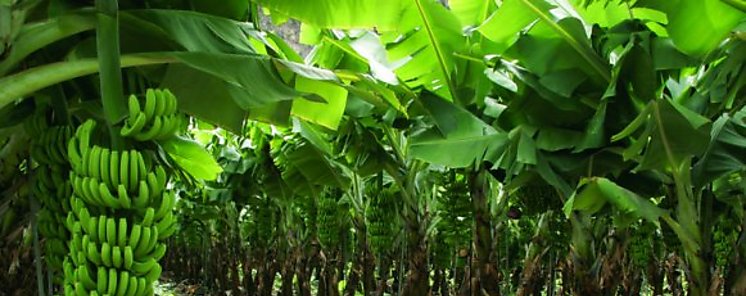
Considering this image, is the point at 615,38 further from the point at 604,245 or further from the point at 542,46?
the point at 604,245

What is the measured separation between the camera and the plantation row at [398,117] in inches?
56.3

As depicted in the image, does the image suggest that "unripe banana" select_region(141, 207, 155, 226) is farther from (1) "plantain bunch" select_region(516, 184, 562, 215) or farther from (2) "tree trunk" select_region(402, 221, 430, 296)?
(2) "tree trunk" select_region(402, 221, 430, 296)

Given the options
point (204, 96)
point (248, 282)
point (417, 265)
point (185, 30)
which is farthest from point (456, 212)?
point (185, 30)

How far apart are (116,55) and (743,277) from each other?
2.12 meters

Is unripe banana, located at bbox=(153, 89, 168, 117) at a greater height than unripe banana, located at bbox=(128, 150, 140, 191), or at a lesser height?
greater

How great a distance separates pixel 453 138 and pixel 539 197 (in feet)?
3.30

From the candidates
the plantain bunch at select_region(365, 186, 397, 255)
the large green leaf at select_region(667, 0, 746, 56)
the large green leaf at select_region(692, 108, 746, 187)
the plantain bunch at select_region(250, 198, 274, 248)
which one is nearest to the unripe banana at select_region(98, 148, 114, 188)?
the large green leaf at select_region(667, 0, 746, 56)

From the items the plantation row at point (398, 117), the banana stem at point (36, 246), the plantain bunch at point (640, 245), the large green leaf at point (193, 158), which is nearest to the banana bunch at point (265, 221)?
the plantation row at point (398, 117)

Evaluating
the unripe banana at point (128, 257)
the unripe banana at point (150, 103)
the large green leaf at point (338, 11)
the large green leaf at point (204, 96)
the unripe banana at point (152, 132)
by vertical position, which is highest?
the large green leaf at point (338, 11)

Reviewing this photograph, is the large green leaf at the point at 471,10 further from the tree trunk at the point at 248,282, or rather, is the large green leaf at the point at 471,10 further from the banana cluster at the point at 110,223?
the tree trunk at the point at 248,282

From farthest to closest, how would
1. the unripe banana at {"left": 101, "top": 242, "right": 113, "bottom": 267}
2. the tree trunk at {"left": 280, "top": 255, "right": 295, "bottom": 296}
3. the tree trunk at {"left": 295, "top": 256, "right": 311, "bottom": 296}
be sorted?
1. the tree trunk at {"left": 280, "top": 255, "right": 295, "bottom": 296}
2. the tree trunk at {"left": 295, "top": 256, "right": 311, "bottom": 296}
3. the unripe banana at {"left": 101, "top": 242, "right": 113, "bottom": 267}

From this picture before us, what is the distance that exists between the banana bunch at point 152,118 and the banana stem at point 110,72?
3 cm

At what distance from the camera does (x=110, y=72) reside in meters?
1.40

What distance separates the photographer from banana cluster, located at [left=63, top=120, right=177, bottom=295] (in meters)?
1.33
